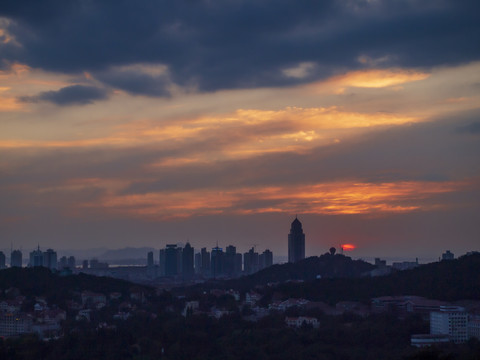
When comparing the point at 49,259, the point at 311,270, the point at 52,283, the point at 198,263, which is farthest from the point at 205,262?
the point at 52,283

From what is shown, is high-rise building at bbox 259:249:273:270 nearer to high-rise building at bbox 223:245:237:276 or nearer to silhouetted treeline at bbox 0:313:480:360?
high-rise building at bbox 223:245:237:276

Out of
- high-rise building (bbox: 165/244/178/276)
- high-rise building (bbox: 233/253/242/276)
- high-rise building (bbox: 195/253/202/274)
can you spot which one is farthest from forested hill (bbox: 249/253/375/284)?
high-rise building (bbox: 195/253/202/274)

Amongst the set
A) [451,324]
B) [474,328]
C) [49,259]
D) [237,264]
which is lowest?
[474,328]

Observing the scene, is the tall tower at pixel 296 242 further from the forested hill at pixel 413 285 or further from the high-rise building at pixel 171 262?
the forested hill at pixel 413 285

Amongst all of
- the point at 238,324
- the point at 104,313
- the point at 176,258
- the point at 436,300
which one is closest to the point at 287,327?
the point at 238,324

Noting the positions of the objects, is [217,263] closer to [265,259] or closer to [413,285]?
[265,259]
